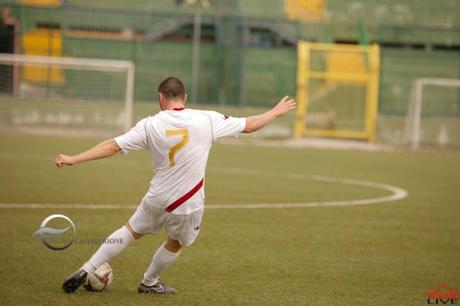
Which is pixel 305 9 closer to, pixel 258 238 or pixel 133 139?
pixel 258 238

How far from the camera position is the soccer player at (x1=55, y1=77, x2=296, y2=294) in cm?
677

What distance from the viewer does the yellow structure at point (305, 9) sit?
1158 inches

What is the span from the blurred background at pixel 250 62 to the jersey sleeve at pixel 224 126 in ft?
51.8

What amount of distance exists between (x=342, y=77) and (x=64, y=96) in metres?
7.54

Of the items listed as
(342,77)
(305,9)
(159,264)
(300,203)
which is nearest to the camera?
(159,264)

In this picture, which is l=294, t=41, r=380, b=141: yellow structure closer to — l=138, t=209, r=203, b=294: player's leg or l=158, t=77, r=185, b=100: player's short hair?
l=138, t=209, r=203, b=294: player's leg

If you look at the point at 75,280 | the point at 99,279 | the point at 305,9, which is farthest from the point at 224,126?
the point at 305,9

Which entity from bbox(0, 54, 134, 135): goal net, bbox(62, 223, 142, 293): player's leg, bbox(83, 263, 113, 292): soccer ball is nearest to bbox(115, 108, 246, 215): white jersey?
bbox(62, 223, 142, 293): player's leg

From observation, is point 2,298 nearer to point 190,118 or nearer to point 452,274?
point 190,118

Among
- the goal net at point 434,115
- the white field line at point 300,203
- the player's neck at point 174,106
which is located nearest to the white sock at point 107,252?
the player's neck at point 174,106

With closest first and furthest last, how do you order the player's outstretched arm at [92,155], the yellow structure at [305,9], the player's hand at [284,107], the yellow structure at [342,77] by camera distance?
1. the player's outstretched arm at [92,155]
2. the player's hand at [284,107]
3. the yellow structure at [342,77]
4. the yellow structure at [305,9]

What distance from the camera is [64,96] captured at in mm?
24781

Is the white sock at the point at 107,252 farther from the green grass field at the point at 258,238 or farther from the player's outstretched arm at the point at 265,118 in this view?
the player's outstretched arm at the point at 265,118

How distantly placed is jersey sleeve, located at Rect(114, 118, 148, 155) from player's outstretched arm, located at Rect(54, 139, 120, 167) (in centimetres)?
4
